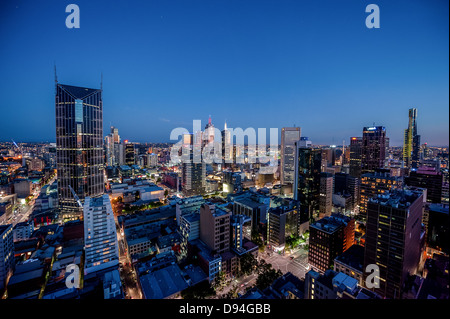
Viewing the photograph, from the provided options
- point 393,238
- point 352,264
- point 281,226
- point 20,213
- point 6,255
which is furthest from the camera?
point 20,213

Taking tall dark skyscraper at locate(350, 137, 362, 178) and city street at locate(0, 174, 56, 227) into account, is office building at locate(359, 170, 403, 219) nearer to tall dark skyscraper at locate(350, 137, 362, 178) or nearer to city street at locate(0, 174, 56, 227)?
tall dark skyscraper at locate(350, 137, 362, 178)

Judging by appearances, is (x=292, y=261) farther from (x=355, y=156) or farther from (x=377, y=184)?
(x=355, y=156)

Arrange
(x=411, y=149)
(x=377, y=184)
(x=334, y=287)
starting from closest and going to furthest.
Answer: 1. (x=334, y=287)
2. (x=377, y=184)
3. (x=411, y=149)

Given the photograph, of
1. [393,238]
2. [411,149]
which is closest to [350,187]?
[411,149]

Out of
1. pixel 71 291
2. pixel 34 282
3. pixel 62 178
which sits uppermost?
pixel 62 178

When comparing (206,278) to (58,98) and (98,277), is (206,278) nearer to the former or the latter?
(98,277)
